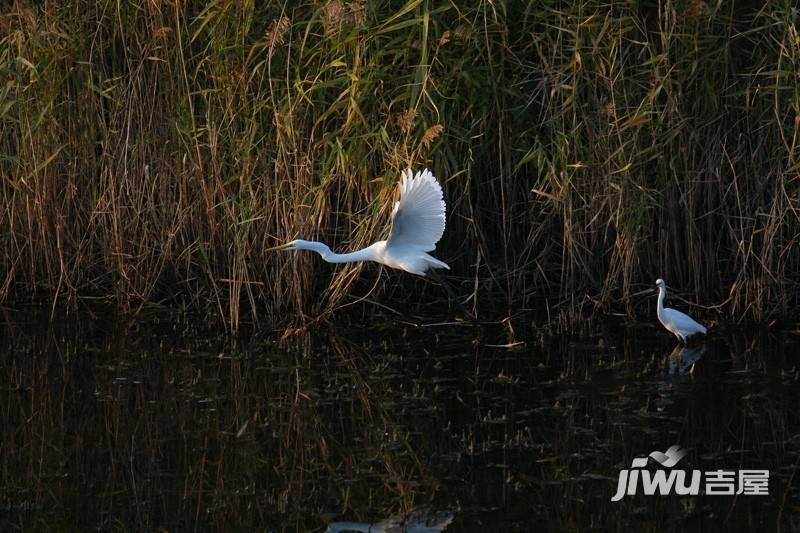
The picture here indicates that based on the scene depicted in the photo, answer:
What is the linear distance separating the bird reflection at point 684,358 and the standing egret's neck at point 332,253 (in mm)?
1472

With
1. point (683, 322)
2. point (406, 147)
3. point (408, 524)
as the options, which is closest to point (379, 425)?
point (408, 524)

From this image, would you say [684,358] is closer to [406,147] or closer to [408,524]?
[406,147]

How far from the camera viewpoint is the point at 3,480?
4.24 m

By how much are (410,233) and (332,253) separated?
378 mm

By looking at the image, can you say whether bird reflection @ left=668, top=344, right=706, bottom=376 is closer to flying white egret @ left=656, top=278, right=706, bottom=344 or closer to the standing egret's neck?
flying white egret @ left=656, top=278, right=706, bottom=344

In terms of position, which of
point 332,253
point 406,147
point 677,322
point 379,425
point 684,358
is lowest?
point 379,425

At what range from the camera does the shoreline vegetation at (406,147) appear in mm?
5957

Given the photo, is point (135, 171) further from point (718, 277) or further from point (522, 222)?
point (718, 277)

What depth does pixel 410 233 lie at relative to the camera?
18.7 feet

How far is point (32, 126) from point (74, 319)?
105 cm

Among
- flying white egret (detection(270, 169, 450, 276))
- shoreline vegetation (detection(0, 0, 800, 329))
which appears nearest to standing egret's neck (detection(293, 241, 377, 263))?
flying white egret (detection(270, 169, 450, 276))

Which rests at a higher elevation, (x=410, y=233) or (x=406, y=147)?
(x=406, y=147)

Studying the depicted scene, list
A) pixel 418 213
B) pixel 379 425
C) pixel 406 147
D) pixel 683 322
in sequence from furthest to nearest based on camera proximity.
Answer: pixel 406 147, pixel 683 322, pixel 418 213, pixel 379 425

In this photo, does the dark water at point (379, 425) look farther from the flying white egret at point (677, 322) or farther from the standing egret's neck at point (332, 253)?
the standing egret's neck at point (332, 253)
